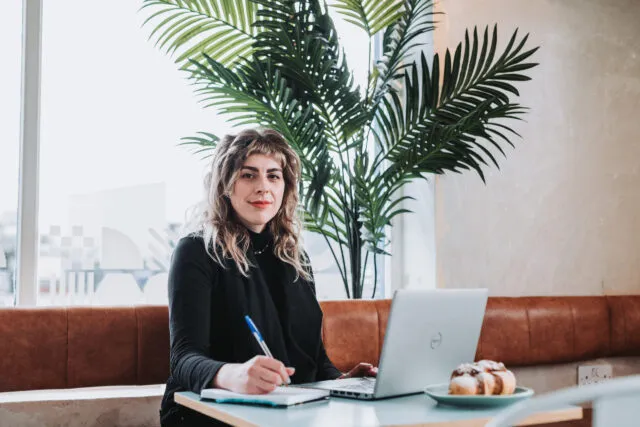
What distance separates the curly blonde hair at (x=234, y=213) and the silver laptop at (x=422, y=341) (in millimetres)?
548

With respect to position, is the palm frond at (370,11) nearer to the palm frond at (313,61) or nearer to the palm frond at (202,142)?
the palm frond at (313,61)

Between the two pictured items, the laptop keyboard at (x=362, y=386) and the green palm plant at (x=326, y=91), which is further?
the green palm plant at (x=326, y=91)

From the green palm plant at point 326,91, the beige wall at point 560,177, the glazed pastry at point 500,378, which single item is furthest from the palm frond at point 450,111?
the glazed pastry at point 500,378

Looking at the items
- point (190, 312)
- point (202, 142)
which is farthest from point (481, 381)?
point (202, 142)

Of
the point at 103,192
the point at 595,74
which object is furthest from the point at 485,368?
the point at 595,74

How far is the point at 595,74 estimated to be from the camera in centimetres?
427

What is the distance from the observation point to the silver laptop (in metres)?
1.71

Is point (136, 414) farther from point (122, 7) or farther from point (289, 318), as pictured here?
point (122, 7)

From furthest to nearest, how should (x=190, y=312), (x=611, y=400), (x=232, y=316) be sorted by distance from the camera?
1. (x=232, y=316)
2. (x=190, y=312)
3. (x=611, y=400)

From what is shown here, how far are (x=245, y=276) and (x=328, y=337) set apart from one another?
2.36 ft

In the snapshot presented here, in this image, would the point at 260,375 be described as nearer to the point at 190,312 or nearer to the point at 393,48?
the point at 190,312

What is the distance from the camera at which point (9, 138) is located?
3.07 metres

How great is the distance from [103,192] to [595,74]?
2636mm

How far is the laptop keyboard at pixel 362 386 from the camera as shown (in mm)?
1817
